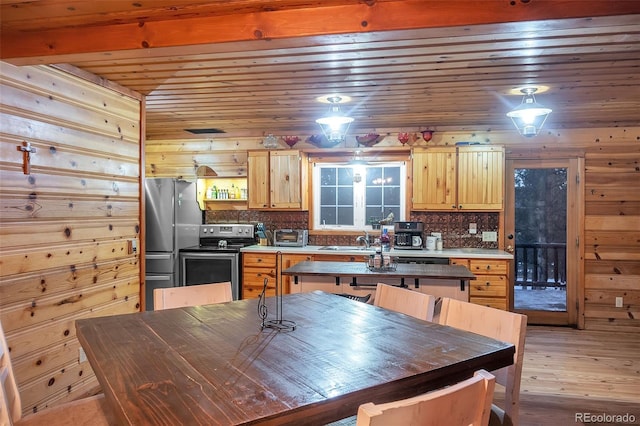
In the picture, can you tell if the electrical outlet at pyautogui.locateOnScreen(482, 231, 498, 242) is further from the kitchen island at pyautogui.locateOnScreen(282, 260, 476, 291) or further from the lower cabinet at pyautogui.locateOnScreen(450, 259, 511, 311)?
the kitchen island at pyautogui.locateOnScreen(282, 260, 476, 291)

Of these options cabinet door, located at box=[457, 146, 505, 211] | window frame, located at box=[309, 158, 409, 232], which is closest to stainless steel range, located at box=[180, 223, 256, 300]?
Answer: window frame, located at box=[309, 158, 409, 232]

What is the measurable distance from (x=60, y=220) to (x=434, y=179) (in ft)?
12.5

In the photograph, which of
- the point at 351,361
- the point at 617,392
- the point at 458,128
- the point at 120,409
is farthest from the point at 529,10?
the point at 458,128

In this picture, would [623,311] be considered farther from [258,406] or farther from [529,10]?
[258,406]

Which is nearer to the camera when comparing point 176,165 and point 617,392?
point 617,392

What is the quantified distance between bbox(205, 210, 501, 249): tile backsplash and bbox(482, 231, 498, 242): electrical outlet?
0.14 feet

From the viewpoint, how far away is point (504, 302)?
441 centimetres

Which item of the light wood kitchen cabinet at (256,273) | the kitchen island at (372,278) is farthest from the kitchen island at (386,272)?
the light wood kitchen cabinet at (256,273)

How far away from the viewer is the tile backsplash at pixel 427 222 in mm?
5074

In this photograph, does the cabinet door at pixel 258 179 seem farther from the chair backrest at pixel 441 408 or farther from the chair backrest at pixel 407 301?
the chair backrest at pixel 441 408

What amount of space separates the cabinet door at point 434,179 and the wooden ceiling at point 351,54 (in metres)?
0.40

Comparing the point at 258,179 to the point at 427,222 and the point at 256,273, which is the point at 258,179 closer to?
the point at 256,273

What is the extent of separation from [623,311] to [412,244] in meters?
2.51

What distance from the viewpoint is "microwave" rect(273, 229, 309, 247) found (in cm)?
527
